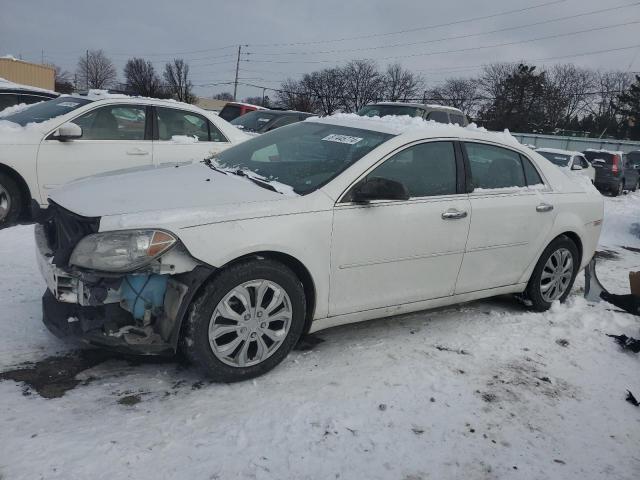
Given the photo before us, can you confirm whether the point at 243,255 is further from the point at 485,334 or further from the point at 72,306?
the point at 485,334

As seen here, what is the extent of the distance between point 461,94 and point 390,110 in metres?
68.8

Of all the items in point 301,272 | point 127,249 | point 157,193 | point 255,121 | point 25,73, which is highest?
point 25,73

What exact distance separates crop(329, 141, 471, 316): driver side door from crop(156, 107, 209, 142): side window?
4.07 m

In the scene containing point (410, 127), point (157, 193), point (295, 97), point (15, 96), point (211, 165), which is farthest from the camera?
point (295, 97)

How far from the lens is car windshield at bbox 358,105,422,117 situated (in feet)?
37.5

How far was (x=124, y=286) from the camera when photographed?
2.90 m

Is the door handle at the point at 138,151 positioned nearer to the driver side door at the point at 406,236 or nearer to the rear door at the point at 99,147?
the rear door at the point at 99,147

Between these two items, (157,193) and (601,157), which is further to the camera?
(601,157)

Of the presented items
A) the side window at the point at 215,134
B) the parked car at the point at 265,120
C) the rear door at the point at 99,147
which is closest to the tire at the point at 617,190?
the parked car at the point at 265,120

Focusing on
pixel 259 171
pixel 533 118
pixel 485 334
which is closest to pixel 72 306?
pixel 259 171

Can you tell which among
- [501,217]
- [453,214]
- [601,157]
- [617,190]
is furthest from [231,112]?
[453,214]

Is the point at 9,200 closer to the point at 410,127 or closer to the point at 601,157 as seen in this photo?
the point at 410,127

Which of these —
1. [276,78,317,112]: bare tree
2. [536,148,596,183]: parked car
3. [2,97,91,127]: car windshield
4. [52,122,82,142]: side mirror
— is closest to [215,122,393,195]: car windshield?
[52,122,82,142]: side mirror

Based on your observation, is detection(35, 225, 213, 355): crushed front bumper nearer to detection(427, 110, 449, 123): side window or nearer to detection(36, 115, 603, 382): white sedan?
detection(36, 115, 603, 382): white sedan
